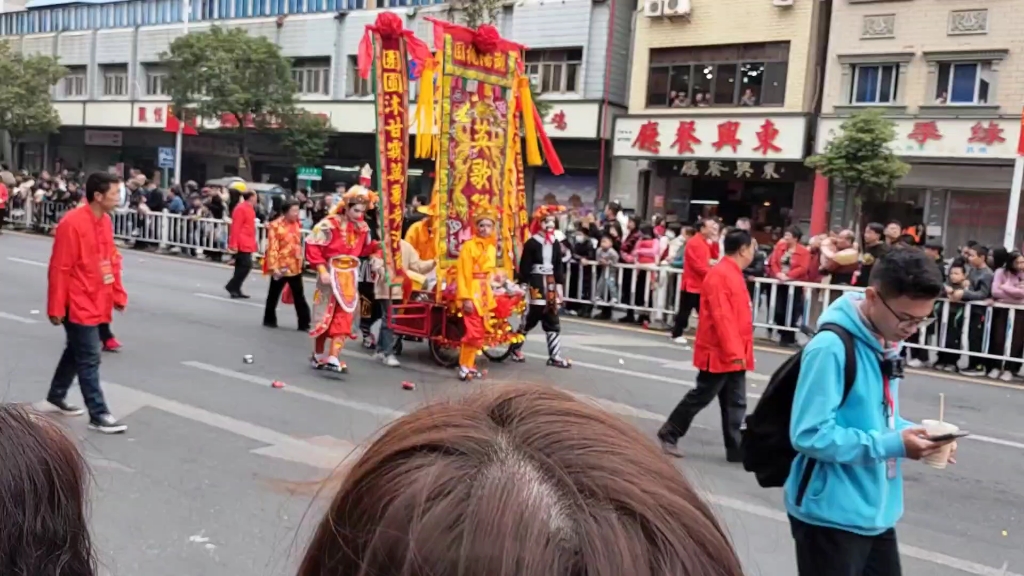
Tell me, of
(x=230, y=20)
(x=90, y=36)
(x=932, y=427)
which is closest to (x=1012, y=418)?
(x=932, y=427)

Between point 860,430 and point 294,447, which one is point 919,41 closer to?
point 294,447

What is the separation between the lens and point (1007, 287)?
10414mm

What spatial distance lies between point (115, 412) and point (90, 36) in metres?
39.7

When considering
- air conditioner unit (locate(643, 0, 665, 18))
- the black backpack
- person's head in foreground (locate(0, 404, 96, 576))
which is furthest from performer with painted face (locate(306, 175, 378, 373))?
air conditioner unit (locate(643, 0, 665, 18))

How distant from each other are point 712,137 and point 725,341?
19.7 m

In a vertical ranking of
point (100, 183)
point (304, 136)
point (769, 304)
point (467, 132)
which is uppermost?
point (304, 136)

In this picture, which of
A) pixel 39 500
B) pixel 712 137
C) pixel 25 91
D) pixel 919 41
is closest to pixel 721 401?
pixel 39 500

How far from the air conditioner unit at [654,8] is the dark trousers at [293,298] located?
17.6m

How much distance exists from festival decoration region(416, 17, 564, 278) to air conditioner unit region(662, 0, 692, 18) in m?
16.0

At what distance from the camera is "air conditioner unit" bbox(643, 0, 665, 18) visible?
25156mm

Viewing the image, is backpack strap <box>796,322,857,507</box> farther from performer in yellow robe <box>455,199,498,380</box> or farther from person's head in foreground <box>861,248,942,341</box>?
performer in yellow robe <box>455,199,498,380</box>

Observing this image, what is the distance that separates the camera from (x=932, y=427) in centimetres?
275

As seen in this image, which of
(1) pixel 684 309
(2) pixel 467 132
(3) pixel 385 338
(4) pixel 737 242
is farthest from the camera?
(1) pixel 684 309

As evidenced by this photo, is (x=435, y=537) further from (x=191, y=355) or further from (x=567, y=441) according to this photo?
(x=191, y=355)
